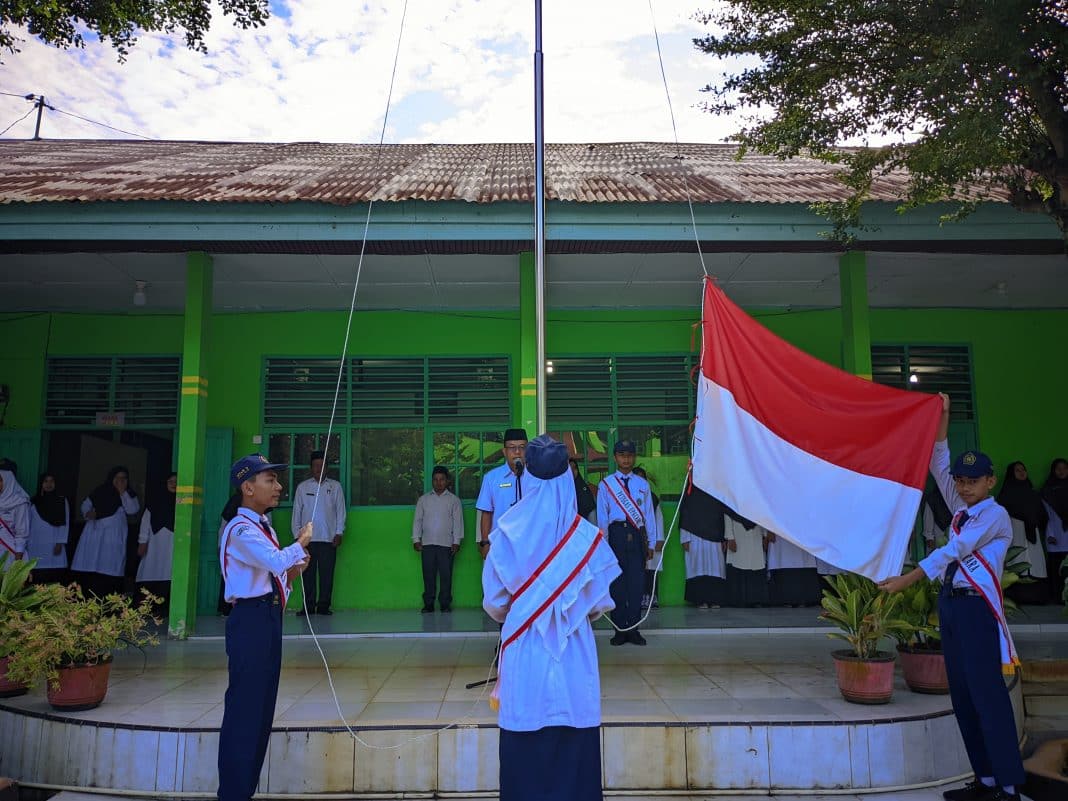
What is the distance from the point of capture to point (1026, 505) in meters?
9.81

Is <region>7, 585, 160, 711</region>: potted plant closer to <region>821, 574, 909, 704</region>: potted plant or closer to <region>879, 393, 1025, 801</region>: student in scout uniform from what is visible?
<region>821, 574, 909, 704</region>: potted plant

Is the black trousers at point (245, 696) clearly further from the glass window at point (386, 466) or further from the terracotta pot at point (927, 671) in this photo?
the glass window at point (386, 466)

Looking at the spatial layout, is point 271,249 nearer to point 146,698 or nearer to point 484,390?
point 484,390

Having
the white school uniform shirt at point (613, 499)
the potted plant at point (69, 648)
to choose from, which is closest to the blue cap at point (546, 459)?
the potted plant at point (69, 648)

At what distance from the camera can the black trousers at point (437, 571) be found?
31.4 ft

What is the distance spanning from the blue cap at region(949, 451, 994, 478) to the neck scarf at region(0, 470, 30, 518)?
27.9 feet

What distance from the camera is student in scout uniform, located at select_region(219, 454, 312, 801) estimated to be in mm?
3854

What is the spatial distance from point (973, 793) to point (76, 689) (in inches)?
202

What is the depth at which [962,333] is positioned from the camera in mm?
10617

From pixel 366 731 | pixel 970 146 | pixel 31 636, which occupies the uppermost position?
pixel 970 146

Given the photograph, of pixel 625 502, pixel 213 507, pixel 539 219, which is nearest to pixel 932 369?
pixel 625 502

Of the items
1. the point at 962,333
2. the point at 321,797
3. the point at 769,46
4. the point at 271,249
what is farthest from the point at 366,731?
the point at 962,333

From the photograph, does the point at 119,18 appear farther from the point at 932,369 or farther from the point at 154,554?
the point at 932,369

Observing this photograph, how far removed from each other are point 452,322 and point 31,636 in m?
6.42
